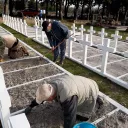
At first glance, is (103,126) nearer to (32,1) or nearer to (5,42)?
(5,42)

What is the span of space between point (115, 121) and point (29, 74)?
302 cm

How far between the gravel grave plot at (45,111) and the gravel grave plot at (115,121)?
0.16 meters

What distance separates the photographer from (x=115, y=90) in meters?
4.43

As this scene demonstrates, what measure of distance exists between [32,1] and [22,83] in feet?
166

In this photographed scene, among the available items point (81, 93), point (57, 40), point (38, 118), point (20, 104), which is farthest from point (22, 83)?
point (81, 93)

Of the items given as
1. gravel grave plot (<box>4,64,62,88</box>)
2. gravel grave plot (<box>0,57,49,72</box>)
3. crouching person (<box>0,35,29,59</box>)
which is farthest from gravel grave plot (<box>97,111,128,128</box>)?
crouching person (<box>0,35,29,59</box>)

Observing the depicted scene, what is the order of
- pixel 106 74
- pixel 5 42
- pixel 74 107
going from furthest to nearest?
pixel 5 42 < pixel 106 74 < pixel 74 107

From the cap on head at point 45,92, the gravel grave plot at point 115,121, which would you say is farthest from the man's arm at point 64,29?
the cap on head at point 45,92

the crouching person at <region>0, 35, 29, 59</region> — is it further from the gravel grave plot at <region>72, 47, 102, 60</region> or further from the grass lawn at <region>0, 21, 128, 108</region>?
the gravel grave plot at <region>72, 47, 102, 60</region>

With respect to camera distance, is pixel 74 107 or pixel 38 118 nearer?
pixel 74 107

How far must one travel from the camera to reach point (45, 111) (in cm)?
349

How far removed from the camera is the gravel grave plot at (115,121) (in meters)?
3.12

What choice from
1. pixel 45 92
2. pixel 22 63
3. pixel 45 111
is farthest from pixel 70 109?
pixel 22 63

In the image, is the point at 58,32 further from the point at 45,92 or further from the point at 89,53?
the point at 45,92
